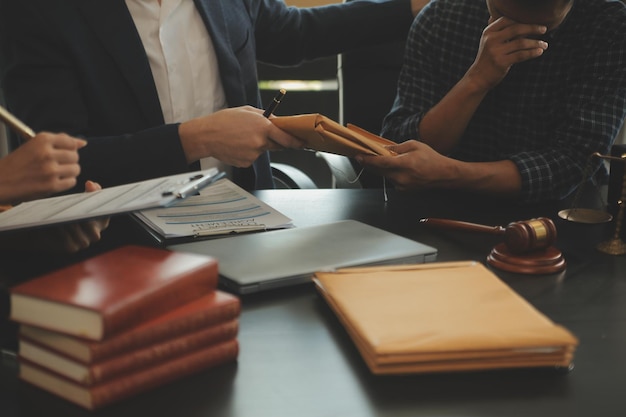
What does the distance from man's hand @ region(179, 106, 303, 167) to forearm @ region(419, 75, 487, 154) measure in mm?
411

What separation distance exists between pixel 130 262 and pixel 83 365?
0.46 ft

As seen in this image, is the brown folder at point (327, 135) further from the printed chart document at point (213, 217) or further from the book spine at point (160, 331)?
the book spine at point (160, 331)

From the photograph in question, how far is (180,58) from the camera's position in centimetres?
169

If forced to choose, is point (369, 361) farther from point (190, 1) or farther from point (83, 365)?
point (190, 1)

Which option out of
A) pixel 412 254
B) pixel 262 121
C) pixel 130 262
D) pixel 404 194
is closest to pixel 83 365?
pixel 130 262

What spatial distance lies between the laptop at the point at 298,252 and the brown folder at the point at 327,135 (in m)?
0.18

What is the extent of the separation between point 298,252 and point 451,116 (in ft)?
2.46

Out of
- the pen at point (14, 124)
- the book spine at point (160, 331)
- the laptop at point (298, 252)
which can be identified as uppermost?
the pen at point (14, 124)

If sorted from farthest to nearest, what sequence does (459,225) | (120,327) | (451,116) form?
1. (451,116)
2. (459,225)
3. (120,327)

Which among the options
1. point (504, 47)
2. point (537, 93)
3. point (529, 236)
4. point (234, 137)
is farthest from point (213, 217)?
point (537, 93)

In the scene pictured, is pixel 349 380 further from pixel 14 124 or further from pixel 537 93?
pixel 537 93

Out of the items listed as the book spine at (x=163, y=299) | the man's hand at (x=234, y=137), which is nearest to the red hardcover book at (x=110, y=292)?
the book spine at (x=163, y=299)

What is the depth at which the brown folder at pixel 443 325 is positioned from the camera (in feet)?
2.16

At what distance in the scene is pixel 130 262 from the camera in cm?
71
